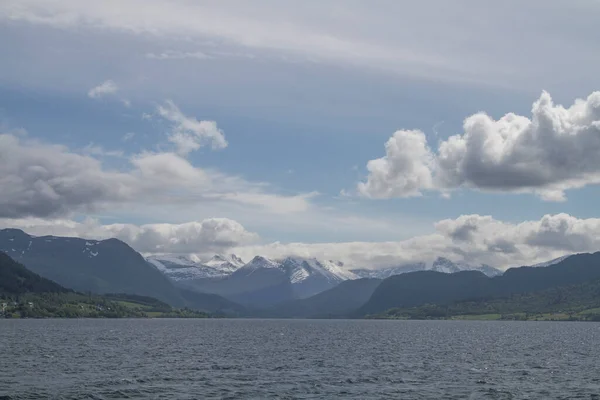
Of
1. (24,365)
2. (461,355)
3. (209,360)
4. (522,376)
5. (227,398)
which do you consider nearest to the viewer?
(227,398)

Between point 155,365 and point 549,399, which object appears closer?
point 549,399

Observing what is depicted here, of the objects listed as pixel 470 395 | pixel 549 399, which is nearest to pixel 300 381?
pixel 470 395

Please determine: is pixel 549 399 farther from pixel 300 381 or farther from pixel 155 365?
pixel 155 365

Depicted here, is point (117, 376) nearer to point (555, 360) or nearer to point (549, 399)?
point (549, 399)

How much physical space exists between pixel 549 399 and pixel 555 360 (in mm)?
68934

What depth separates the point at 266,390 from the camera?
97.4 meters

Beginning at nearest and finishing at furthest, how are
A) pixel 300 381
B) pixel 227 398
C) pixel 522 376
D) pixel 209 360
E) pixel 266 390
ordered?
pixel 227 398
pixel 266 390
pixel 300 381
pixel 522 376
pixel 209 360

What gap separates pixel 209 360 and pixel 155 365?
55.3 feet

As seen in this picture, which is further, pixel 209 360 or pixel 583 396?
pixel 209 360

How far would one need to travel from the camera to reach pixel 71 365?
428ft

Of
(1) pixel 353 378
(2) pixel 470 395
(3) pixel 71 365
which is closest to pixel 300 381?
(1) pixel 353 378

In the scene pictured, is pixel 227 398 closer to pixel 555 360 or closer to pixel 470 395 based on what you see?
pixel 470 395

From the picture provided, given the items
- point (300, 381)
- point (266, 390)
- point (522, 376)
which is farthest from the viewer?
point (522, 376)

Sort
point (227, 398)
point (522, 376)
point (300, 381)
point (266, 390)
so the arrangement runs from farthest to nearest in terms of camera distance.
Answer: point (522, 376)
point (300, 381)
point (266, 390)
point (227, 398)
